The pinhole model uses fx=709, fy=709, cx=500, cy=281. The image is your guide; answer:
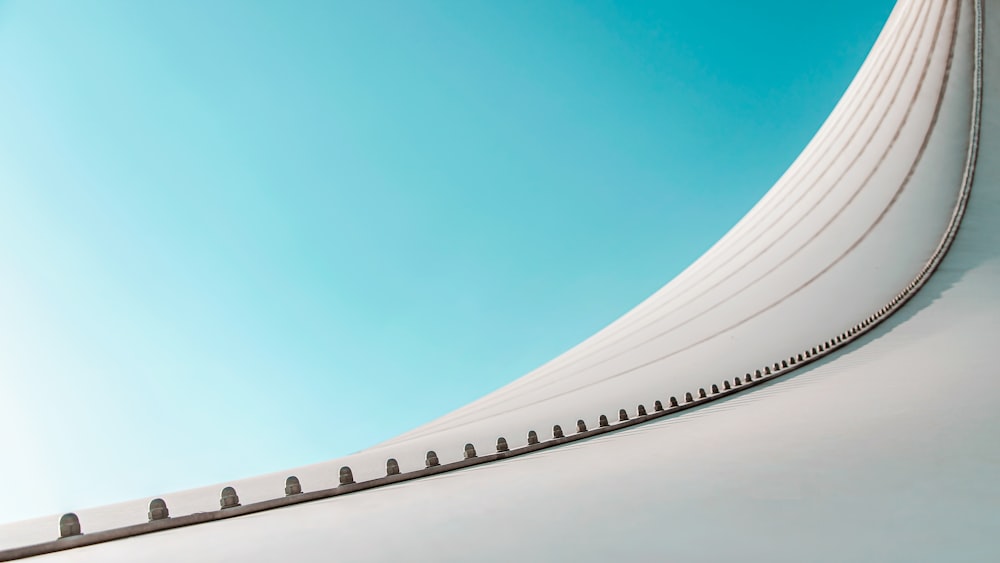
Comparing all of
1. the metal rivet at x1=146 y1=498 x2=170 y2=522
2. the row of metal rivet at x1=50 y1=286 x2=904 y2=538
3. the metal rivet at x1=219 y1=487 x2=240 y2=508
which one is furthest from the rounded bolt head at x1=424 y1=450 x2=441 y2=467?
the metal rivet at x1=146 y1=498 x2=170 y2=522

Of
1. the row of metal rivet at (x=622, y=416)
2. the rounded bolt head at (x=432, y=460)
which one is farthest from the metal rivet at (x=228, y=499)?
the rounded bolt head at (x=432, y=460)

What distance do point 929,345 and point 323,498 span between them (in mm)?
6251

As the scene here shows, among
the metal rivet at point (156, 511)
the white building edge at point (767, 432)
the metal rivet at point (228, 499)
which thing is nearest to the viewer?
the white building edge at point (767, 432)

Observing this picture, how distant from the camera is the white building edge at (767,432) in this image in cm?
297

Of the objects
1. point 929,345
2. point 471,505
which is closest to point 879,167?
point 929,345

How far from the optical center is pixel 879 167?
599 inches

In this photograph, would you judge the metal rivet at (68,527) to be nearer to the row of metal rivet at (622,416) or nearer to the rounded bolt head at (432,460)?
the row of metal rivet at (622,416)

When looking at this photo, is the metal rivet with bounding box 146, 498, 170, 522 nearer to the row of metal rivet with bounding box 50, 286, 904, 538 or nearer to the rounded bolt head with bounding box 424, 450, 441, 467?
the row of metal rivet with bounding box 50, 286, 904, 538

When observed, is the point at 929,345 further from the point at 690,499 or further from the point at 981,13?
the point at 981,13

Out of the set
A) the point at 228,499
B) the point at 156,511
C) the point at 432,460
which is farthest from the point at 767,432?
the point at 156,511

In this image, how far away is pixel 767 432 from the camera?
489cm

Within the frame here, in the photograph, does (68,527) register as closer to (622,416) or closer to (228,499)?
(228,499)

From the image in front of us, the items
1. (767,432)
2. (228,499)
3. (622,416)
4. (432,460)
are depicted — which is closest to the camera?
(228,499)

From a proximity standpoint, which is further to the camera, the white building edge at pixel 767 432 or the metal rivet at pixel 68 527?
the metal rivet at pixel 68 527
